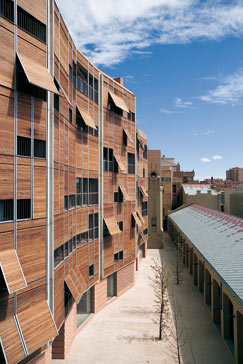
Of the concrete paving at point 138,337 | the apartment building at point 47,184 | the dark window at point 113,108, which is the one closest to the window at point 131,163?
the dark window at point 113,108

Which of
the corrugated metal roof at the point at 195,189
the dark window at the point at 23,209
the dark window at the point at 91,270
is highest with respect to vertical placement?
the corrugated metal roof at the point at 195,189

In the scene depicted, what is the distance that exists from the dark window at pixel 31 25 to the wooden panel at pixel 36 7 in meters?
0.18

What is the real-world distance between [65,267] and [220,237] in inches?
616

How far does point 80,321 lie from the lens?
22.6m

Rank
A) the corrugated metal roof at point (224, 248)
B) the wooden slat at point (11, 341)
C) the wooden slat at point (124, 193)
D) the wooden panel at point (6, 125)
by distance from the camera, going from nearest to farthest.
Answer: the wooden slat at point (11, 341)
the wooden panel at point (6, 125)
the corrugated metal roof at point (224, 248)
the wooden slat at point (124, 193)

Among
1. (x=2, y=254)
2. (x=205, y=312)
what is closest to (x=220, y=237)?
(x=205, y=312)

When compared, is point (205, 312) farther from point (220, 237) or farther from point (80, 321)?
point (80, 321)

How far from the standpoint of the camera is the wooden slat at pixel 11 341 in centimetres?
1190

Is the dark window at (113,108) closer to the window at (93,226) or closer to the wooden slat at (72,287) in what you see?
the window at (93,226)

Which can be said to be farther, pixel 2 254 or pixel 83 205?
pixel 83 205

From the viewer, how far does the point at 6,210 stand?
42.2 feet

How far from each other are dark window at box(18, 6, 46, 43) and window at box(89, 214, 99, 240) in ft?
46.8

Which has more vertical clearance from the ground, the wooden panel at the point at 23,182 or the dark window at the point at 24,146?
the dark window at the point at 24,146

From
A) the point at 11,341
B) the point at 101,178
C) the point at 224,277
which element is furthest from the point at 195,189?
the point at 11,341
